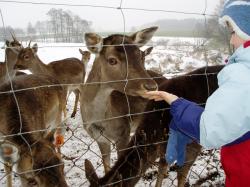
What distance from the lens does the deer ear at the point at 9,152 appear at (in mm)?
2875

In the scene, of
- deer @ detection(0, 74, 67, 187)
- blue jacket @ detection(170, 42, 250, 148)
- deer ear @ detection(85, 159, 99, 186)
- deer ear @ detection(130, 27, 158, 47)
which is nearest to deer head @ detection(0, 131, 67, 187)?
deer @ detection(0, 74, 67, 187)

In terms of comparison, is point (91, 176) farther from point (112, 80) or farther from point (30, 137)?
point (112, 80)

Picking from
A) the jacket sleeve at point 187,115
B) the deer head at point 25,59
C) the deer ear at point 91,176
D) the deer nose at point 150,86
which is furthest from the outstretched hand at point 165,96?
the deer head at point 25,59

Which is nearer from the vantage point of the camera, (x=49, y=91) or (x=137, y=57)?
(x=137, y=57)

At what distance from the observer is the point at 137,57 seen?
4051mm

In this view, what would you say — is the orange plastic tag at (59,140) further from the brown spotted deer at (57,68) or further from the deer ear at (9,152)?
the brown spotted deer at (57,68)

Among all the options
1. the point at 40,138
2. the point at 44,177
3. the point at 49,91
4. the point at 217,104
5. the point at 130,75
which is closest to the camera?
the point at 217,104

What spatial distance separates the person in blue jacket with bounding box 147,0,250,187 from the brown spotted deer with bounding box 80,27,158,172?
145 cm

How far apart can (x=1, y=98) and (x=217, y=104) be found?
133 inches

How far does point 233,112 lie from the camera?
1.92 m

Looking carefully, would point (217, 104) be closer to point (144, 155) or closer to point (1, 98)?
point (144, 155)

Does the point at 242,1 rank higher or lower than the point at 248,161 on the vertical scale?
higher

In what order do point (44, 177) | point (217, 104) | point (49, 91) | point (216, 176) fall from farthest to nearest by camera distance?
point (49, 91)
point (216, 176)
point (44, 177)
point (217, 104)

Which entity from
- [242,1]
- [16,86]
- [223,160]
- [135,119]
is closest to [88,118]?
[135,119]
